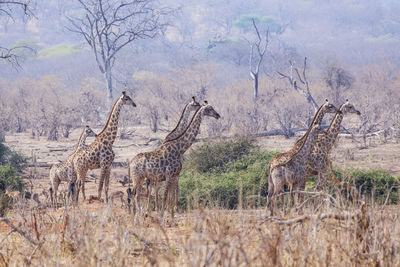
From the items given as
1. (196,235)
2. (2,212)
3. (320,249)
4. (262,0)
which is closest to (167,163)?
(2,212)

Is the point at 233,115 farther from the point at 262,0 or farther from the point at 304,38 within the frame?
the point at 262,0

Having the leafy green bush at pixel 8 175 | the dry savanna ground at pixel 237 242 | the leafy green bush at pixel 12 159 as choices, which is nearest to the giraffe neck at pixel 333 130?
the dry savanna ground at pixel 237 242

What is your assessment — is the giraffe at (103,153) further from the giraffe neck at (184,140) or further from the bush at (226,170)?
the giraffe neck at (184,140)

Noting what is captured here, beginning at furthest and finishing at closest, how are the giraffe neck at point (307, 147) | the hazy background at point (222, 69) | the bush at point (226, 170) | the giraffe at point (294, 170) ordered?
the hazy background at point (222, 69), the bush at point (226, 170), the giraffe neck at point (307, 147), the giraffe at point (294, 170)

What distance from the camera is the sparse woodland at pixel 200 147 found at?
4707 millimetres

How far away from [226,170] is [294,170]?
14.5ft

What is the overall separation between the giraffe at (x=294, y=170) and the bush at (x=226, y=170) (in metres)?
1.75

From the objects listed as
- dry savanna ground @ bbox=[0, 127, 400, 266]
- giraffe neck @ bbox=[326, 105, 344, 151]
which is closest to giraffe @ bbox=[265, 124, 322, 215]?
giraffe neck @ bbox=[326, 105, 344, 151]

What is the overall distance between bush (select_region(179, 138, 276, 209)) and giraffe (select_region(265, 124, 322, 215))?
175 centimetres

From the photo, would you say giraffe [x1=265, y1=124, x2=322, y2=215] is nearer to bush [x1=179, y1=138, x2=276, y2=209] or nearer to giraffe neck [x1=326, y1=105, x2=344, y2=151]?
giraffe neck [x1=326, y1=105, x2=344, y2=151]

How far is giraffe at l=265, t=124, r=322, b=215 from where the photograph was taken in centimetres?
828

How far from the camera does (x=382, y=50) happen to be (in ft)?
244

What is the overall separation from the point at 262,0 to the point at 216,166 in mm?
115409

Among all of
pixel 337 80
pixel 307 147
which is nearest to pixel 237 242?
pixel 307 147
